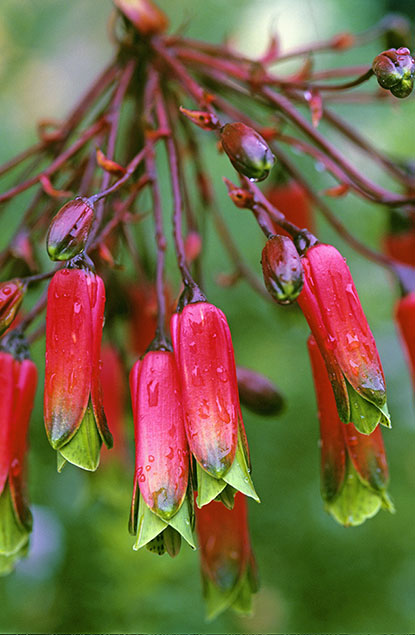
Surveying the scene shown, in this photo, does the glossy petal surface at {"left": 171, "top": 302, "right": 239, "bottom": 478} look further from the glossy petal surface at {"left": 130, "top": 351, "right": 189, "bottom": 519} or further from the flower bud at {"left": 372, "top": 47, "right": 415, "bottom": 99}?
the flower bud at {"left": 372, "top": 47, "right": 415, "bottom": 99}

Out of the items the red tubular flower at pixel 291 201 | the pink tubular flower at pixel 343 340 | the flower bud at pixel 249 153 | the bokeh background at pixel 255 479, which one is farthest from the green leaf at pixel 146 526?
the red tubular flower at pixel 291 201

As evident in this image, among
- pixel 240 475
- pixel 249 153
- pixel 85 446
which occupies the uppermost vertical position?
pixel 249 153

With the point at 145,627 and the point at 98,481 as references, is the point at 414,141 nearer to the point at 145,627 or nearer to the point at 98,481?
the point at 98,481

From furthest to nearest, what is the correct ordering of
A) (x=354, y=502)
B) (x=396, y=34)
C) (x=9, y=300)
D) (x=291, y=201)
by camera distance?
(x=291, y=201) → (x=396, y=34) → (x=354, y=502) → (x=9, y=300)

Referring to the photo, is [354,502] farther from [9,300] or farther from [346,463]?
[9,300]

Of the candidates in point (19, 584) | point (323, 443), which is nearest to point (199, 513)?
point (323, 443)

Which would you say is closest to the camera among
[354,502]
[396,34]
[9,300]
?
[9,300]

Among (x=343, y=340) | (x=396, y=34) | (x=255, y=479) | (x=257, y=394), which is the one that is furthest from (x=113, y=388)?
(x=396, y=34)
